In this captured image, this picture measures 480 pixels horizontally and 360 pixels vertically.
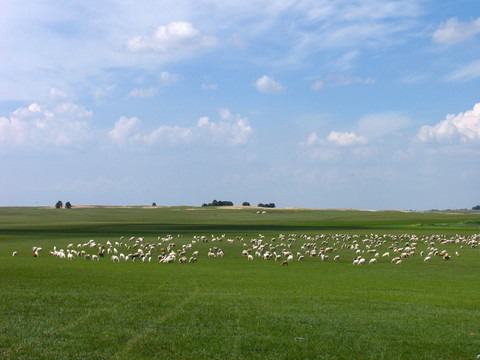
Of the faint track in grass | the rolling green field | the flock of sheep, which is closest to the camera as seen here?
the faint track in grass

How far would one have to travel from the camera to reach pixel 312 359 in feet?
39.7

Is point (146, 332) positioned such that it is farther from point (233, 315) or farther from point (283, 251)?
point (283, 251)

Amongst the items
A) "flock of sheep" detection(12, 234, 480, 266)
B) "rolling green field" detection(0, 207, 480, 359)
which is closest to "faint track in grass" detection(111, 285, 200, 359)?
"rolling green field" detection(0, 207, 480, 359)

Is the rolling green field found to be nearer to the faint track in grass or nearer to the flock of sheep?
the faint track in grass

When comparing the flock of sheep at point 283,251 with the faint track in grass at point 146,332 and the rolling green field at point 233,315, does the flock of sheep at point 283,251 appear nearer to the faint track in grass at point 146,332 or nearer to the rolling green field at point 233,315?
the rolling green field at point 233,315

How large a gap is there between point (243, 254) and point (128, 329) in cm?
3393

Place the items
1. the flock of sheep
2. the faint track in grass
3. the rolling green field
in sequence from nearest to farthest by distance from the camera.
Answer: the faint track in grass, the rolling green field, the flock of sheep

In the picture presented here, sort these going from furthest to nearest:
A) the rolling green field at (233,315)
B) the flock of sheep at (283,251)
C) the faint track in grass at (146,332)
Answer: the flock of sheep at (283,251) < the rolling green field at (233,315) < the faint track in grass at (146,332)

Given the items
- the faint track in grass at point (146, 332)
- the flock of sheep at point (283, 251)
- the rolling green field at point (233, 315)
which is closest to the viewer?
the faint track in grass at point (146, 332)

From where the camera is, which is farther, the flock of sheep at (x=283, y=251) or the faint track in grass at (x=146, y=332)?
the flock of sheep at (x=283, y=251)

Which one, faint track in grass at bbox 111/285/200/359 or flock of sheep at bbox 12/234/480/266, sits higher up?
faint track in grass at bbox 111/285/200/359

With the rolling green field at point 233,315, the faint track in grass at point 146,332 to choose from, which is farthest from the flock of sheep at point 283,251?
the faint track in grass at point 146,332

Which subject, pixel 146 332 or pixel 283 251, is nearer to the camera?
pixel 146 332

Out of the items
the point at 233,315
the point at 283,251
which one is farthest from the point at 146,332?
the point at 283,251
